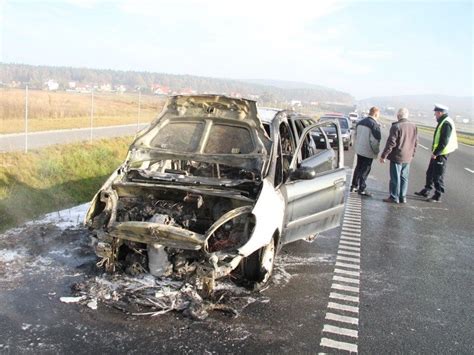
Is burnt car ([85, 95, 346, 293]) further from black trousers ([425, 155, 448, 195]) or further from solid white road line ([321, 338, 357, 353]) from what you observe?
black trousers ([425, 155, 448, 195])

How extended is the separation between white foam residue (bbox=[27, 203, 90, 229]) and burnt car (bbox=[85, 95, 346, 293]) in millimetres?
1834

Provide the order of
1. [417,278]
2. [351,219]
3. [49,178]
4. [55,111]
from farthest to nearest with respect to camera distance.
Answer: [55,111]
[49,178]
[351,219]
[417,278]

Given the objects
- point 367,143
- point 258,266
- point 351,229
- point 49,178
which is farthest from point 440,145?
point 49,178

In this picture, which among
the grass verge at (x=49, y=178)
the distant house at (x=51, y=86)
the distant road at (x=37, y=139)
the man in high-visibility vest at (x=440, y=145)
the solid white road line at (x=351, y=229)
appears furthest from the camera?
the distant house at (x=51, y=86)

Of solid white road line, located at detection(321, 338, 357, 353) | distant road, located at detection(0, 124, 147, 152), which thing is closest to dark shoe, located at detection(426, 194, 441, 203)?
solid white road line, located at detection(321, 338, 357, 353)

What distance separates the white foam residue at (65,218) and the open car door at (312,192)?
3.22m

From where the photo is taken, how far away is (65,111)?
26.4m

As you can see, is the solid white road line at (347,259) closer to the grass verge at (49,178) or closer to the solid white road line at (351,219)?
the solid white road line at (351,219)

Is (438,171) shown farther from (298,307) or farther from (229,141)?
(298,307)

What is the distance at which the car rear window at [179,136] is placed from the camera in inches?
236

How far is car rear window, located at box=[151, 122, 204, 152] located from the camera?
19.7 ft

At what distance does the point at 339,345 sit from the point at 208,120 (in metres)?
3.16

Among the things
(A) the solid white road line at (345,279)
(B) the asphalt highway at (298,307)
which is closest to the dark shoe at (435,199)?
(B) the asphalt highway at (298,307)

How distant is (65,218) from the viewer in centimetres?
739
